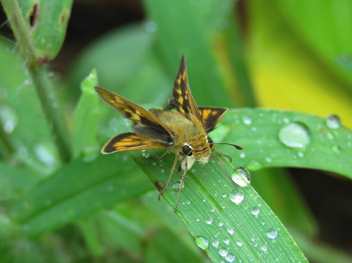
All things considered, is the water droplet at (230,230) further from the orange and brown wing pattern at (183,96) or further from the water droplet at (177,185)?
the orange and brown wing pattern at (183,96)

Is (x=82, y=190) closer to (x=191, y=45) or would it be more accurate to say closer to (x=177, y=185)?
(x=177, y=185)

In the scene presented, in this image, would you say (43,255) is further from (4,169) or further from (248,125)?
(248,125)

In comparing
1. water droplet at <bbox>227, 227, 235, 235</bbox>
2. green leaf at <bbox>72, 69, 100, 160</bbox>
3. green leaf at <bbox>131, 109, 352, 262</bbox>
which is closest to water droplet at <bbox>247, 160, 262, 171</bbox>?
green leaf at <bbox>131, 109, 352, 262</bbox>

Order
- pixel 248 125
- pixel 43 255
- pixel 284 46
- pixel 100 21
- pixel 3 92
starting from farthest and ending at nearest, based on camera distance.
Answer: pixel 100 21 < pixel 284 46 < pixel 3 92 < pixel 43 255 < pixel 248 125

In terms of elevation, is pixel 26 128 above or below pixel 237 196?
below

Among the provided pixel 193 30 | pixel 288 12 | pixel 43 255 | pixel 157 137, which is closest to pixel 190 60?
pixel 193 30

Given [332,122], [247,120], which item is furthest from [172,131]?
[332,122]

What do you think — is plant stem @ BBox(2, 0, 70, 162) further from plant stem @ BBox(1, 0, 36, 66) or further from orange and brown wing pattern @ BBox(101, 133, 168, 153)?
orange and brown wing pattern @ BBox(101, 133, 168, 153)
